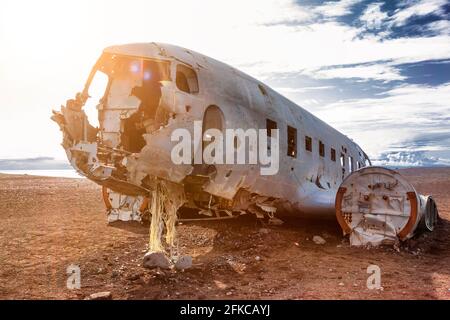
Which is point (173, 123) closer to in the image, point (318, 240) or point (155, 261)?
point (155, 261)

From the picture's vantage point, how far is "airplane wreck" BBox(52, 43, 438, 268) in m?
7.59

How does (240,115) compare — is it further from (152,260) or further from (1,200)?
(1,200)

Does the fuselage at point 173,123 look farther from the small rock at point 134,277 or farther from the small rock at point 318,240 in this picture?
the small rock at point 134,277

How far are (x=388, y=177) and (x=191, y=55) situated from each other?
20.0 ft

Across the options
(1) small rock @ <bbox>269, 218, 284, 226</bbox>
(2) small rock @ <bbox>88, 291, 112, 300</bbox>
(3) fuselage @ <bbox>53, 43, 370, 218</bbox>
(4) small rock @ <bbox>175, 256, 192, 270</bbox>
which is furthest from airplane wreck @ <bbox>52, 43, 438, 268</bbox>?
(2) small rock @ <bbox>88, 291, 112, 300</bbox>

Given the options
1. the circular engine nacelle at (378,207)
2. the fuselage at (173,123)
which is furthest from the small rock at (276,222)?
the circular engine nacelle at (378,207)

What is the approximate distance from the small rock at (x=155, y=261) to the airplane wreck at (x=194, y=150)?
0.41 meters

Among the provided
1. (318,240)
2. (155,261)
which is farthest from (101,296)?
(318,240)

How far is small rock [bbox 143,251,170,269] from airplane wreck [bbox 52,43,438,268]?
411mm

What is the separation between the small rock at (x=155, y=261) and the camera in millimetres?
7551

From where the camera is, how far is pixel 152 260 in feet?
24.7

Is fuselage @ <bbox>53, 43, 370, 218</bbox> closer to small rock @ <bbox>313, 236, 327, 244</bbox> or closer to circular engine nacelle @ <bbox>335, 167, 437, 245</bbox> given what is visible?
small rock @ <bbox>313, 236, 327, 244</bbox>
